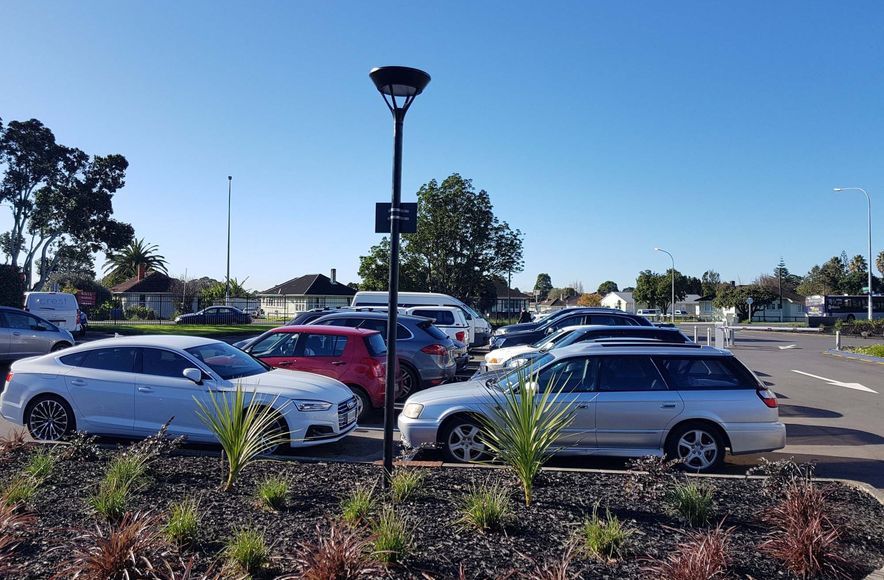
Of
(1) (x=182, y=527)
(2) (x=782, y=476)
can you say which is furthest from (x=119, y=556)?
(2) (x=782, y=476)

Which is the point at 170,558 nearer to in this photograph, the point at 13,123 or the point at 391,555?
the point at 391,555

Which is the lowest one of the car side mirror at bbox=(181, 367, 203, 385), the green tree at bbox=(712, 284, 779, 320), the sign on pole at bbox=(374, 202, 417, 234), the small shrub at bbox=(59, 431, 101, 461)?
the small shrub at bbox=(59, 431, 101, 461)

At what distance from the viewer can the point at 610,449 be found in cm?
758

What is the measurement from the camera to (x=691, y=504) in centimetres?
526

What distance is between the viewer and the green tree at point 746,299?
231 feet

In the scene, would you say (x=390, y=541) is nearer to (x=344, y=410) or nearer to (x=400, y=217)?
(x=400, y=217)

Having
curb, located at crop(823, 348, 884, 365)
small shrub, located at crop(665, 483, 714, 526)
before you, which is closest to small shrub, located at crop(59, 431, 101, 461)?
small shrub, located at crop(665, 483, 714, 526)

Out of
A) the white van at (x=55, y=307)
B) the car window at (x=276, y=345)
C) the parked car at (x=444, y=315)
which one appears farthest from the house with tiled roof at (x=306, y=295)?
the car window at (x=276, y=345)

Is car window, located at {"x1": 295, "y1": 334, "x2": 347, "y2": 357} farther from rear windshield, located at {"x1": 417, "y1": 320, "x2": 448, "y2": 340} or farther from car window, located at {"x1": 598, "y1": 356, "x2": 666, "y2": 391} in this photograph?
car window, located at {"x1": 598, "y1": 356, "x2": 666, "y2": 391}

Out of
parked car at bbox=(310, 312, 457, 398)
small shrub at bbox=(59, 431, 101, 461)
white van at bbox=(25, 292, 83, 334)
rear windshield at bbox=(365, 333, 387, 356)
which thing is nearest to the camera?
small shrub at bbox=(59, 431, 101, 461)

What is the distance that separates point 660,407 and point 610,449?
0.75 metres

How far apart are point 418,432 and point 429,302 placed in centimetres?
1690

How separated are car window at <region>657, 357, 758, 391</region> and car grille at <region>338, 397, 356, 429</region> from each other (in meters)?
3.86

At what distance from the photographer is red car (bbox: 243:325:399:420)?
10398 millimetres
